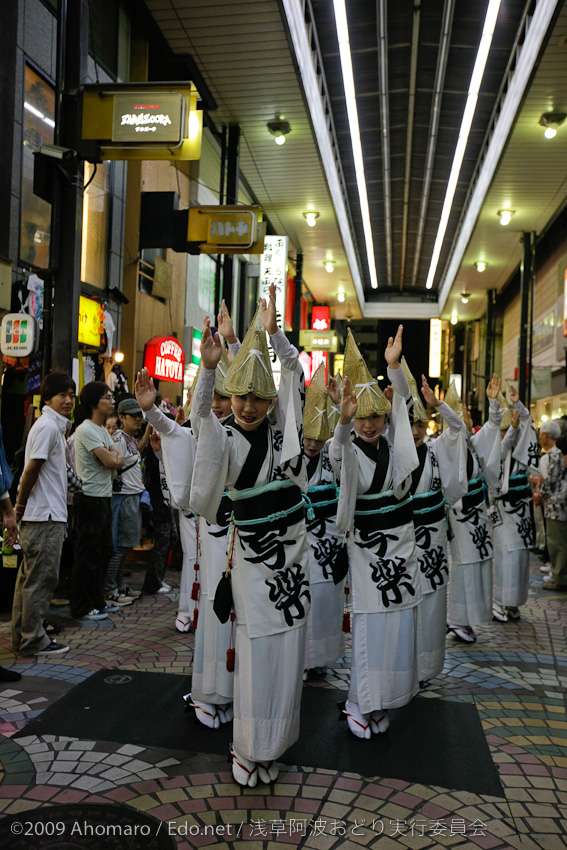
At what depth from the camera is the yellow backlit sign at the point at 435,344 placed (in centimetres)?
2930

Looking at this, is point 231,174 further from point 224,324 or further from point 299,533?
point 299,533

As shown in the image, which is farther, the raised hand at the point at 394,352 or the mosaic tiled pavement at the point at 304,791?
the raised hand at the point at 394,352

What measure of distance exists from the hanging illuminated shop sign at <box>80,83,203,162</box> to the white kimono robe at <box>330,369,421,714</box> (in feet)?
15.9

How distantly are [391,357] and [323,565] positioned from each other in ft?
5.50

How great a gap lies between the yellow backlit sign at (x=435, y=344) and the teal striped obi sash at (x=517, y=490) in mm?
22431

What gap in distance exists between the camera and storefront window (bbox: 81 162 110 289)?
35.5 ft

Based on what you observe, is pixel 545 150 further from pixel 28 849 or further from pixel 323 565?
pixel 28 849

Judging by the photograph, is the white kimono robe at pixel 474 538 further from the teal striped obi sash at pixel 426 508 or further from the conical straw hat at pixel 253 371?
the conical straw hat at pixel 253 371

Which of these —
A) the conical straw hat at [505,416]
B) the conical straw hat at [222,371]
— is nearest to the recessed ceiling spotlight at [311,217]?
the conical straw hat at [505,416]

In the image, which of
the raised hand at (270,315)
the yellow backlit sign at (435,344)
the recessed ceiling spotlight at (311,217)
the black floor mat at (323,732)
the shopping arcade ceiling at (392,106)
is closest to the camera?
the black floor mat at (323,732)

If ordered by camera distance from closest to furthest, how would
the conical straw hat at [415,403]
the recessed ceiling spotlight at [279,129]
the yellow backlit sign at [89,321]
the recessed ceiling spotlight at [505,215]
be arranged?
1. the conical straw hat at [415,403]
2. the yellow backlit sign at [89,321]
3. the recessed ceiling spotlight at [279,129]
4. the recessed ceiling spotlight at [505,215]

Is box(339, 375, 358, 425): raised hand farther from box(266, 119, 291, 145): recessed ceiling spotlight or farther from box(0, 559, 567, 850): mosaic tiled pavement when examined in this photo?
box(266, 119, 291, 145): recessed ceiling spotlight

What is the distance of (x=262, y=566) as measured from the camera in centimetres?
362

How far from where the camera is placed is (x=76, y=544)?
6551 millimetres
